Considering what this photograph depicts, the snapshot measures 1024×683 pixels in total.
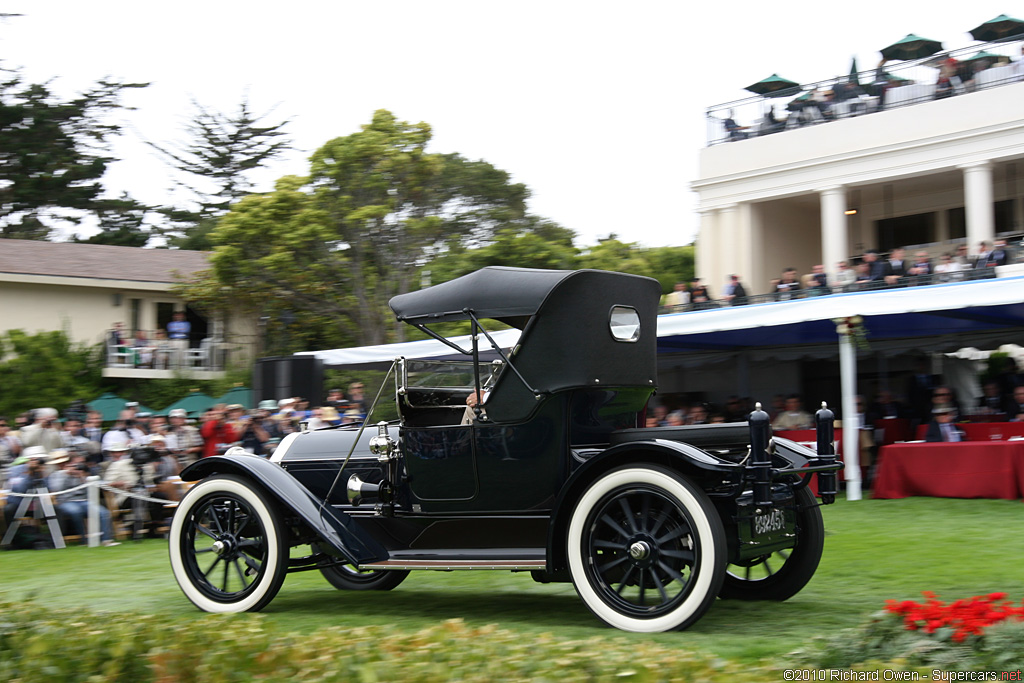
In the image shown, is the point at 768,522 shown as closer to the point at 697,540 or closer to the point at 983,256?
the point at 697,540


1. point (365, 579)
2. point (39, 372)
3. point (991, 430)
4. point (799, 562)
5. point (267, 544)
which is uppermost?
point (39, 372)

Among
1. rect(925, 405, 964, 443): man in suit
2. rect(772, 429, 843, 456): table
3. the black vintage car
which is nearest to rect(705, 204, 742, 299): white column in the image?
rect(772, 429, 843, 456): table

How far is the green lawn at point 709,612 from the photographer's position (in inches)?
216

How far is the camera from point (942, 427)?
12.6m

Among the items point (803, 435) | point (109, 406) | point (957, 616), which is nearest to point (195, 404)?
point (109, 406)

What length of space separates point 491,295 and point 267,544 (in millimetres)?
2149

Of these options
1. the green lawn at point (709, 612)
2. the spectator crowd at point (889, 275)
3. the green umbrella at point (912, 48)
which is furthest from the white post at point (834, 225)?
the green lawn at point (709, 612)

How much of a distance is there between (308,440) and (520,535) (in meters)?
1.95

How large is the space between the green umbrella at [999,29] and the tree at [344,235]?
13314 mm

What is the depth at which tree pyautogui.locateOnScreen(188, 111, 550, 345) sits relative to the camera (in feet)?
86.5

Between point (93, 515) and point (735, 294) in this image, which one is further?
point (735, 294)

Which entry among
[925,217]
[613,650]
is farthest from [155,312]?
[613,650]

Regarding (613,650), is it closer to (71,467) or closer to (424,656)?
(424,656)

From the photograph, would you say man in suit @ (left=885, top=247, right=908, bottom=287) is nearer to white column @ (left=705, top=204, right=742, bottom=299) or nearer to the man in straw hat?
white column @ (left=705, top=204, right=742, bottom=299)
